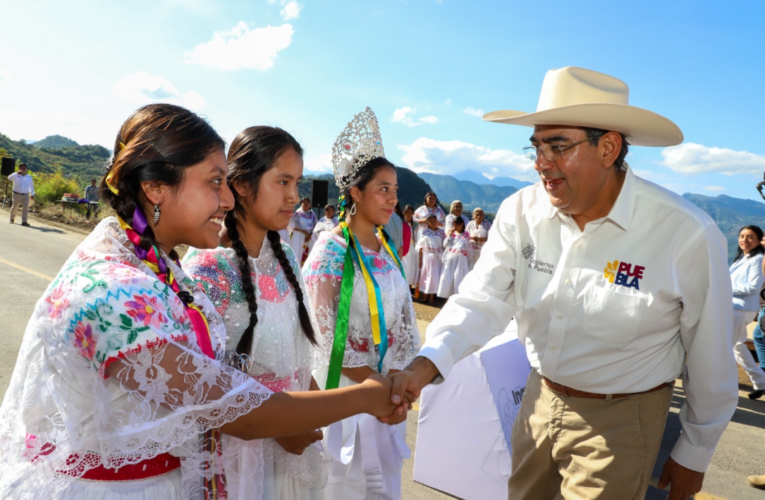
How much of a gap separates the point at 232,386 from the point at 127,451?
29cm

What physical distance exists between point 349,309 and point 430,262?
8.64 metres

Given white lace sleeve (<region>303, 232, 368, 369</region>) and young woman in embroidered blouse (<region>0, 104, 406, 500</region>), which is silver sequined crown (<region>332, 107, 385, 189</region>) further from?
young woman in embroidered blouse (<region>0, 104, 406, 500</region>)

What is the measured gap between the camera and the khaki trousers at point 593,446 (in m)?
2.00

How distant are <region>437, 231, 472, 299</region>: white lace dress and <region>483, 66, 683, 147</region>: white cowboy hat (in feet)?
27.2

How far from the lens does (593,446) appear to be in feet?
6.68

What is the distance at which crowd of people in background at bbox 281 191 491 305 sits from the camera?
10.7 meters

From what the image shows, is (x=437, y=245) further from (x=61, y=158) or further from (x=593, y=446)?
(x=61, y=158)

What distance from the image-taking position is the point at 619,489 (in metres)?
1.99

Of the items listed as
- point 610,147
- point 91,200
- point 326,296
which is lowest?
point 91,200

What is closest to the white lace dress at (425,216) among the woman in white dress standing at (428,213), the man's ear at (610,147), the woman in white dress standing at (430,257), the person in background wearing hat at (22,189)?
the woman in white dress standing at (428,213)

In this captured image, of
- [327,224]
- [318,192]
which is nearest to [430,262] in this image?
[327,224]

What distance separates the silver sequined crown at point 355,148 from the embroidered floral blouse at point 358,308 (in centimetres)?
40

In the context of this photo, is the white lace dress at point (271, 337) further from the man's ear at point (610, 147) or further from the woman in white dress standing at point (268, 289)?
the man's ear at point (610, 147)

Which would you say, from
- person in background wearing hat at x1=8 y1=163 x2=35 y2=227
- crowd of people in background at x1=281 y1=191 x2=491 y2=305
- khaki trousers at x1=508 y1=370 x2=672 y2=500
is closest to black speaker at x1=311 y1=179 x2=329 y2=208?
crowd of people in background at x1=281 y1=191 x2=491 y2=305
